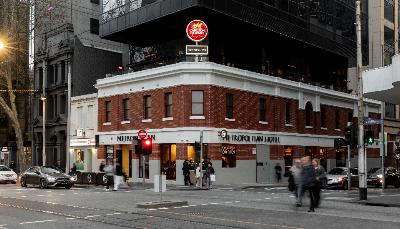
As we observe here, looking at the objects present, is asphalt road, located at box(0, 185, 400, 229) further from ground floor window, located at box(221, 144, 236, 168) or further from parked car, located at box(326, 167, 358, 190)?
ground floor window, located at box(221, 144, 236, 168)

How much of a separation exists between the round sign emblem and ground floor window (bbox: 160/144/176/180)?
786cm

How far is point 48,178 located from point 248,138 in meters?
15.0

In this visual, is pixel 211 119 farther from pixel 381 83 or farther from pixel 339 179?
pixel 381 83

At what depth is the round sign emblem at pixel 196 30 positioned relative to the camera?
37.5m

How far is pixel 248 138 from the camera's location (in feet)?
131

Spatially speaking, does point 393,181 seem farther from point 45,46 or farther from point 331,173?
point 45,46

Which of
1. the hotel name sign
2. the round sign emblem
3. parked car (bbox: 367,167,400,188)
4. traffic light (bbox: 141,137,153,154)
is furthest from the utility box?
parked car (bbox: 367,167,400,188)

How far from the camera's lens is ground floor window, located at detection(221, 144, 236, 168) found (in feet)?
125

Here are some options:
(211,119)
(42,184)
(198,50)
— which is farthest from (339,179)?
(42,184)

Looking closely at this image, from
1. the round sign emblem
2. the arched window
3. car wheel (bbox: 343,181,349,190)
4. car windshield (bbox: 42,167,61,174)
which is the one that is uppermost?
the round sign emblem

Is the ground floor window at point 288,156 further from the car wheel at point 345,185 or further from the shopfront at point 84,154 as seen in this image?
the shopfront at point 84,154

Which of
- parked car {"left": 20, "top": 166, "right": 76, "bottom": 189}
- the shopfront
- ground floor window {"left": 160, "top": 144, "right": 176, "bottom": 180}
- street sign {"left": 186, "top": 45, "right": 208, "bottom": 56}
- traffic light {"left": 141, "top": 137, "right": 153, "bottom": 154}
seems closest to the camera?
traffic light {"left": 141, "top": 137, "right": 153, "bottom": 154}

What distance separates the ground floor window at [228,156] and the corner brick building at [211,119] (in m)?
0.07

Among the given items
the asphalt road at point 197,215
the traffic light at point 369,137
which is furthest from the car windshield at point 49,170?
the traffic light at point 369,137
